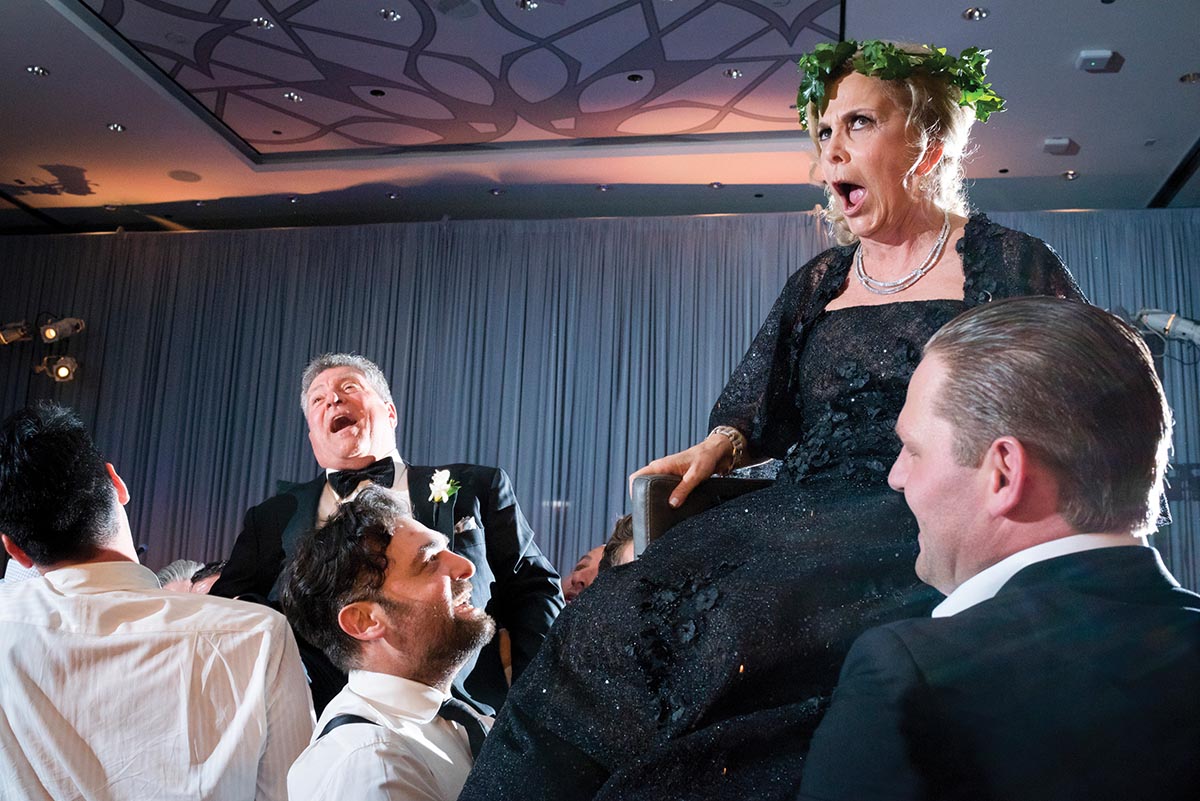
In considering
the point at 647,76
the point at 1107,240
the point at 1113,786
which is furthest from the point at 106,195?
the point at 1113,786

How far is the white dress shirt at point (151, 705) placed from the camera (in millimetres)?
2119

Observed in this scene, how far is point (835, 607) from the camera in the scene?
154cm

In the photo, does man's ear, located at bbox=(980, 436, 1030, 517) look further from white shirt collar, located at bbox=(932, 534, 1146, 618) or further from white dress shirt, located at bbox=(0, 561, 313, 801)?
white dress shirt, located at bbox=(0, 561, 313, 801)

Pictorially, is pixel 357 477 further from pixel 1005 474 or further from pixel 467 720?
pixel 1005 474

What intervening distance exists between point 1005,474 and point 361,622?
1565mm

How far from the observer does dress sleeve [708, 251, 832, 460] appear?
84.9 inches

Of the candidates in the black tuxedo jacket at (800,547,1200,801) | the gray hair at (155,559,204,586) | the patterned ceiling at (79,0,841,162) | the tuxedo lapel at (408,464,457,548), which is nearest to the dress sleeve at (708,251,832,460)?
the black tuxedo jacket at (800,547,1200,801)

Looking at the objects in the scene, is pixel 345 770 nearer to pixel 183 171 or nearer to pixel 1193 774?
pixel 1193 774

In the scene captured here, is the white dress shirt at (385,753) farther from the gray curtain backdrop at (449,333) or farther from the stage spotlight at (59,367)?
the stage spotlight at (59,367)

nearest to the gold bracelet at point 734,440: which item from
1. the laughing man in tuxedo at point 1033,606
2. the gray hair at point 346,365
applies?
A: the laughing man in tuxedo at point 1033,606

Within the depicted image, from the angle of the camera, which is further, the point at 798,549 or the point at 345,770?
the point at 345,770

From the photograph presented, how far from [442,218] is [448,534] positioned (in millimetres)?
6835

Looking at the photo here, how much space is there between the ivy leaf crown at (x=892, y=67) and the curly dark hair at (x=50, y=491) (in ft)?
5.55

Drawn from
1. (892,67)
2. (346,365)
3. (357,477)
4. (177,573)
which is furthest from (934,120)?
(177,573)
